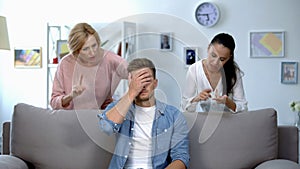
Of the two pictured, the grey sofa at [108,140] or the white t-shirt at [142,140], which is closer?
the white t-shirt at [142,140]

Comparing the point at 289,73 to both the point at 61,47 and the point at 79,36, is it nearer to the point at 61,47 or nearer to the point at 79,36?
the point at 61,47

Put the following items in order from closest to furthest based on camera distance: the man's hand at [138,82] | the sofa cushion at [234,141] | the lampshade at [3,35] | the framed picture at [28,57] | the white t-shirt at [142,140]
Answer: the man's hand at [138,82], the white t-shirt at [142,140], the sofa cushion at [234,141], the lampshade at [3,35], the framed picture at [28,57]

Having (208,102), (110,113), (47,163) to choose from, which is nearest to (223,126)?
(208,102)

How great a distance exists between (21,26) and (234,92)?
2947 mm

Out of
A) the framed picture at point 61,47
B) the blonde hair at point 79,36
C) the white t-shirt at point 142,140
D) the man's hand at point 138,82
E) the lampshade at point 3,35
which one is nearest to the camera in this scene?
the man's hand at point 138,82

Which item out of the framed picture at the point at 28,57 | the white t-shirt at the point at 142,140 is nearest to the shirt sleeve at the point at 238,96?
the white t-shirt at the point at 142,140

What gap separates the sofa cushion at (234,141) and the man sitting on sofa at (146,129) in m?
0.16

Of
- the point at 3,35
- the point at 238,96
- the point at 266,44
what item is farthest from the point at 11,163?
the point at 266,44

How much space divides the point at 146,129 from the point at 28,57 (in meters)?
2.87

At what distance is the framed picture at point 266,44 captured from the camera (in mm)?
4148

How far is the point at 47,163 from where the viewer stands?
2.33 m

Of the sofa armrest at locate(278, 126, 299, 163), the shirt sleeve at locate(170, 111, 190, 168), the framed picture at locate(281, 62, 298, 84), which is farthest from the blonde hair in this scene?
the framed picture at locate(281, 62, 298, 84)

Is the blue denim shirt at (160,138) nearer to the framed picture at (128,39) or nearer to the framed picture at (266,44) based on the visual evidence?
the framed picture at (128,39)

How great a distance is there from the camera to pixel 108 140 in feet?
7.65
